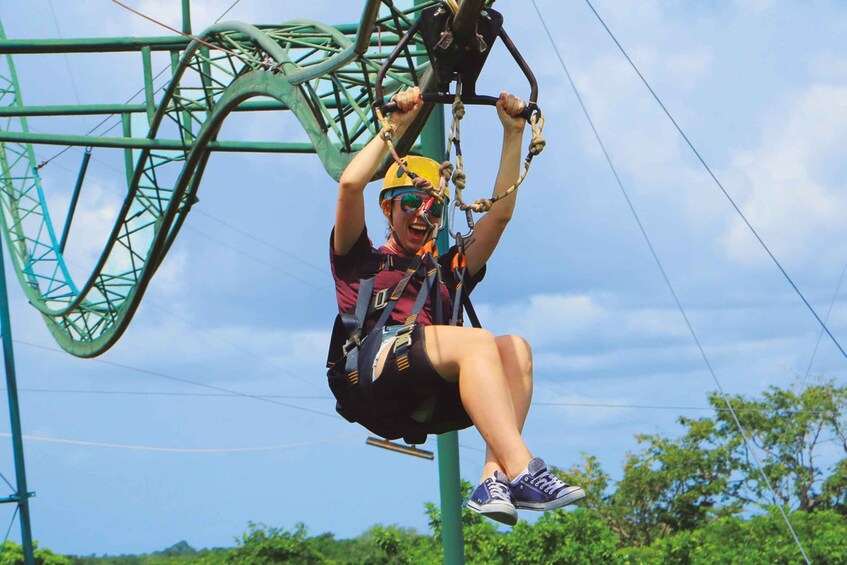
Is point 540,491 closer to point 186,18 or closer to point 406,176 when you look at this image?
point 406,176

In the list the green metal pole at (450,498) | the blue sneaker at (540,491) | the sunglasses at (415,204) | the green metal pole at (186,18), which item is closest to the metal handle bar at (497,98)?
the sunglasses at (415,204)

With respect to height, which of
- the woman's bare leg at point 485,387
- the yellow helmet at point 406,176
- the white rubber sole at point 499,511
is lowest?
the white rubber sole at point 499,511

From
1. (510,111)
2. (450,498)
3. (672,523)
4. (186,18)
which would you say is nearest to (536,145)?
A: (510,111)

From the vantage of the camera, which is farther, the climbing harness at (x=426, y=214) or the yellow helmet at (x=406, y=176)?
the yellow helmet at (x=406, y=176)

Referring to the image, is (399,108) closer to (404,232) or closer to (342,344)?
(404,232)

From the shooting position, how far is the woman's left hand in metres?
4.26

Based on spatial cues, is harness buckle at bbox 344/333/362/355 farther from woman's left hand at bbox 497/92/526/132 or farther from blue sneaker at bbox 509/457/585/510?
woman's left hand at bbox 497/92/526/132

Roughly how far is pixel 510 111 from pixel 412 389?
1019 millimetres

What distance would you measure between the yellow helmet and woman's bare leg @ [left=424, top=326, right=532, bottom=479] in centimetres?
60

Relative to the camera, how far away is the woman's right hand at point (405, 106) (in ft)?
13.2

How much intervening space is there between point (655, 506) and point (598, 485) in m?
1.01

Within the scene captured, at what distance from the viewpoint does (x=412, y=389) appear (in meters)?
3.94

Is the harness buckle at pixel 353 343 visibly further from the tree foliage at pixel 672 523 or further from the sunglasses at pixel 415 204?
the tree foliage at pixel 672 523

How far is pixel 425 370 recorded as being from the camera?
12.6ft
